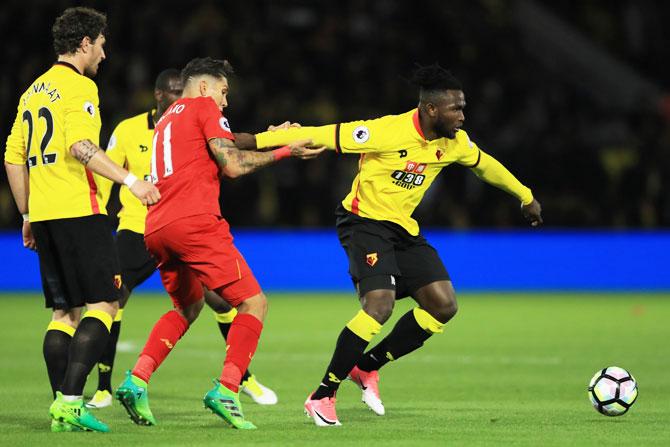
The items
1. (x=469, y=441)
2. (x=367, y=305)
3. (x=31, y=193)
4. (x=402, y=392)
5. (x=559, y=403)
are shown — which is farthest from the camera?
(x=402, y=392)

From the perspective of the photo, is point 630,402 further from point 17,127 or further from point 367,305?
point 17,127

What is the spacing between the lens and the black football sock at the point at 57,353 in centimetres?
759

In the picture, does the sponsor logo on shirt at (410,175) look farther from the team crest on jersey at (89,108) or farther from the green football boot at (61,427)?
the green football boot at (61,427)

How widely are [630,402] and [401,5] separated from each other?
17714 millimetres

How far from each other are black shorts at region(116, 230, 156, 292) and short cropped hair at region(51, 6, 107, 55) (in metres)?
2.42

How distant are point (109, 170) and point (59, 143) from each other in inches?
18.6

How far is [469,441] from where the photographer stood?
6.79 metres

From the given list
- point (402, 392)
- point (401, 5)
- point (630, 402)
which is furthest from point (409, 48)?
point (630, 402)

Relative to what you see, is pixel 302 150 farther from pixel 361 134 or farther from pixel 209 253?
pixel 209 253

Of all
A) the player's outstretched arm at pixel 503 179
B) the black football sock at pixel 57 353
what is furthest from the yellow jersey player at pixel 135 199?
the player's outstretched arm at pixel 503 179

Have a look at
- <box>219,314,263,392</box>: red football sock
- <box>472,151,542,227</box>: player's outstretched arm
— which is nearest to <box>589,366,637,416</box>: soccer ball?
<box>472,151,542,227</box>: player's outstretched arm

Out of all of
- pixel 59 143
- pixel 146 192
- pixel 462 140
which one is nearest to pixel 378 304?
pixel 462 140

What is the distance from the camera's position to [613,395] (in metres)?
7.75

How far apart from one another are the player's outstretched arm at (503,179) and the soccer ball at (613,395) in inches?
53.3
